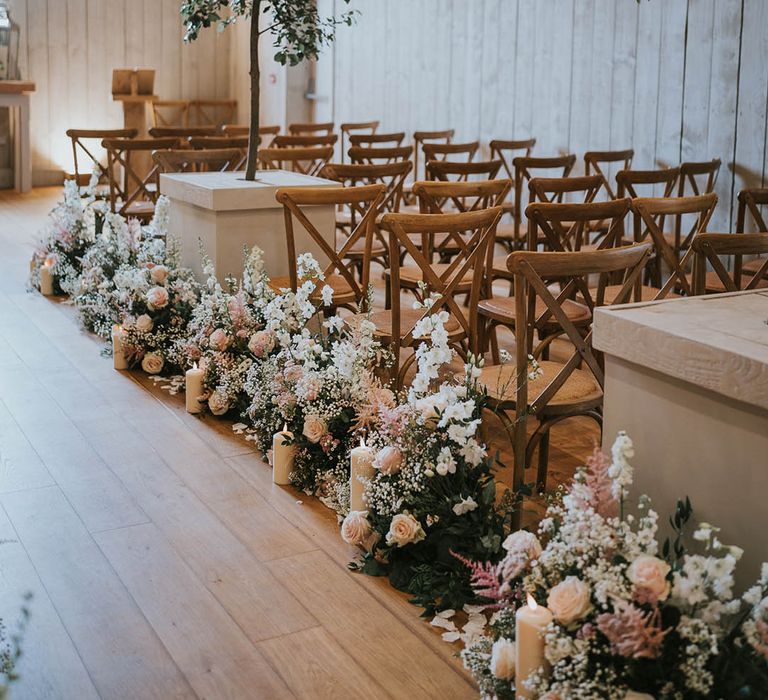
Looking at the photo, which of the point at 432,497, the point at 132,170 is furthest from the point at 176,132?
the point at 432,497

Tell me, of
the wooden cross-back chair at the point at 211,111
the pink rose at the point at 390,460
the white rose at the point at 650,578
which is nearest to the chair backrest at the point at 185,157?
the pink rose at the point at 390,460

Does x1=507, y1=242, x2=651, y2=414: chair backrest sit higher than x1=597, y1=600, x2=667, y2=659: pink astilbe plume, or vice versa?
x1=507, y1=242, x2=651, y2=414: chair backrest

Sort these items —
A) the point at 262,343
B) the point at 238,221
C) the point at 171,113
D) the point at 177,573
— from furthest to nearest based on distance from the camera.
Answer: the point at 171,113 → the point at 238,221 → the point at 262,343 → the point at 177,573

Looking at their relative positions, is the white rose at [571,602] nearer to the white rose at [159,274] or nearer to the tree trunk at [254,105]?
the white rose at [159,274]

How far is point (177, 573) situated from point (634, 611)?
60.6 inches

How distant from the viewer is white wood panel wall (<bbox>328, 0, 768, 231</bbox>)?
6.52m

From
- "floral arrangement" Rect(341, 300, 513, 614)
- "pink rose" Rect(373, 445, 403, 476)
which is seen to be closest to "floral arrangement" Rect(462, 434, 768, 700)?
"floral arrangement" Rect(341, 300, 513, 614)

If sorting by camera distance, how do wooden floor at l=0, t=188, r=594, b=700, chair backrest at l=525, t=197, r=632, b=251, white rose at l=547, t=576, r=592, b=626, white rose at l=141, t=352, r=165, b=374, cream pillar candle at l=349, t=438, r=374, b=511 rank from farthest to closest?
white rose at l=141, t=352, r=165, b=374
chair backrest at l=525, t=197, r=632, b=251
cream pillar candle at l=349, t=438, r=374, b=511
wooden floor at l=0, t=188, r=594, b=700
white rose at l=547, t=576, r=592, b=626

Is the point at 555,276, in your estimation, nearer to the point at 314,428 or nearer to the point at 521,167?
the point at 314,428

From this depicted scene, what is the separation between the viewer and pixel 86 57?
12781mm

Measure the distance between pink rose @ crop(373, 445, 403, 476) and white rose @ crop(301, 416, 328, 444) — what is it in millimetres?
547

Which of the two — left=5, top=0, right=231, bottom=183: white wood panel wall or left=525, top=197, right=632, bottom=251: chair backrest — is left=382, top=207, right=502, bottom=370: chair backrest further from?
left=5, top=0, right=231, bottom=183: white wood panel wall

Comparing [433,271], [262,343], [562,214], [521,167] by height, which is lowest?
[262,343]

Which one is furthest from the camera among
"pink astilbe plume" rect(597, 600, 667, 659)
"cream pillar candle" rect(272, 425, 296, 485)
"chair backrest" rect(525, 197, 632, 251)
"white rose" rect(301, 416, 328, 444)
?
"chair backrest" rect(525, 197, 632, 251)
